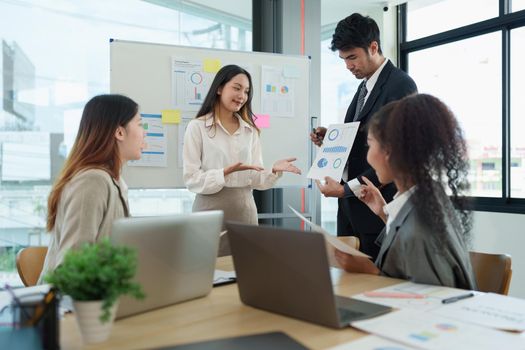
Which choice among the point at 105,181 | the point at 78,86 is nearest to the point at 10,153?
the point at 78,86

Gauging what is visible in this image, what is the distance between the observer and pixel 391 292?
51.0 inches

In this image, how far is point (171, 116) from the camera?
306 centimetres

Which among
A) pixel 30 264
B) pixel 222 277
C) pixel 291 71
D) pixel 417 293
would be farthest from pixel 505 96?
pixel 30 264

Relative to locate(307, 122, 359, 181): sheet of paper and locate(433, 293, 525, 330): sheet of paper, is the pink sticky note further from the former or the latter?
locate(433, 293, 525, 330): sheet of paper

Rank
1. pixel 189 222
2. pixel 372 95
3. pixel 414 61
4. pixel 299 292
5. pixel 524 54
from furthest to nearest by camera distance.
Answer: pixel 414 61
pixel 524 54
pixel 372 95
pixel 189 222
pixel 299 292

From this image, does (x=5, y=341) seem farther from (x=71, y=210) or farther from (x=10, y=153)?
(x=10, y=153)

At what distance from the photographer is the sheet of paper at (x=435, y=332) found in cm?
91

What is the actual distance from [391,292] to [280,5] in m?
3.02

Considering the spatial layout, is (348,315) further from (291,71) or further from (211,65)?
(291,71)

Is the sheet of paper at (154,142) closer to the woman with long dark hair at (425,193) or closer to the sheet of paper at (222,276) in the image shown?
the sheet of paper at (222,276)

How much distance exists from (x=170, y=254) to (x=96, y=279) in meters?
0.29

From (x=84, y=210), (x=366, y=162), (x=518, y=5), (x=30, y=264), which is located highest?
(x=518, y=5)

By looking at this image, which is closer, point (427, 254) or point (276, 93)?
point (427, 254)

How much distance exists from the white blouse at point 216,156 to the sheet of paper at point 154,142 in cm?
46
